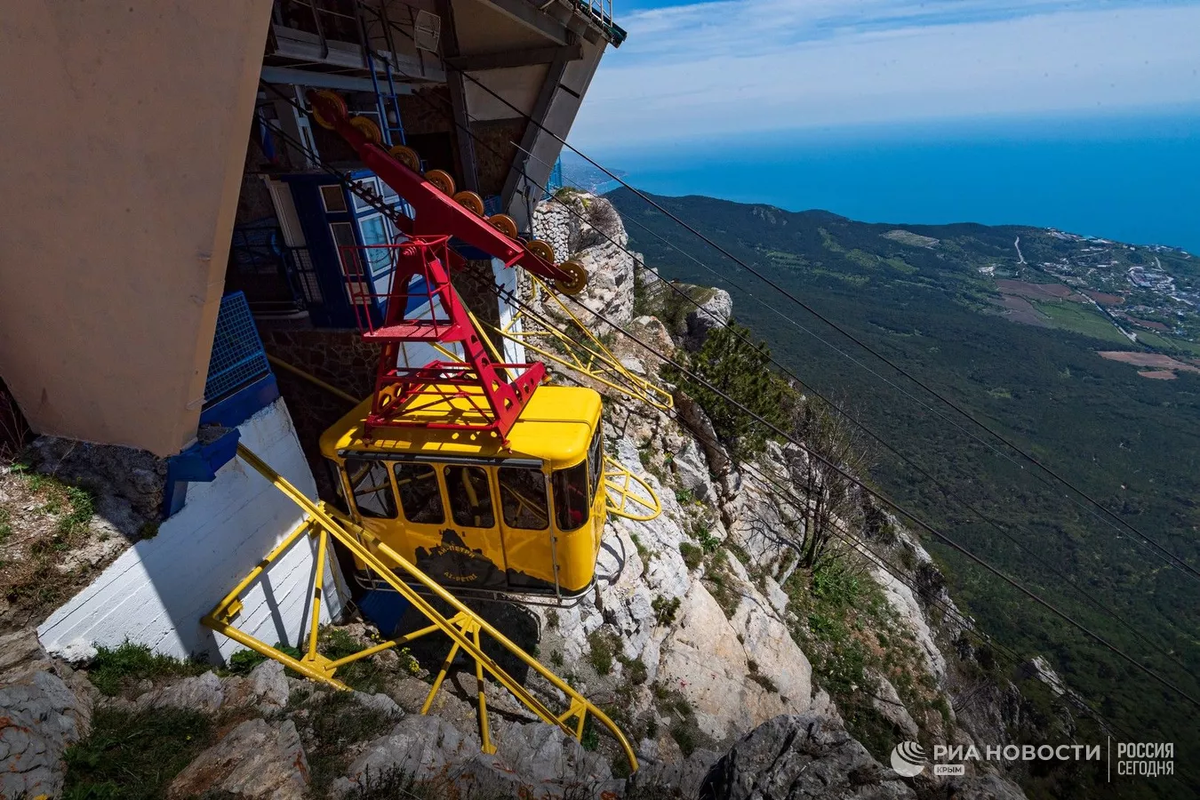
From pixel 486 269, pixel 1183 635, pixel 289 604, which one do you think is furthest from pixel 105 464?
pixel 1183 635

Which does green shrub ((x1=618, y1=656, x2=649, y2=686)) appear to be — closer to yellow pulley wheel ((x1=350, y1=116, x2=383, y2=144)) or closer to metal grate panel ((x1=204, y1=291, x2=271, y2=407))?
metal grate panel ((x1=204, y1=291, x2=271, y2=407))

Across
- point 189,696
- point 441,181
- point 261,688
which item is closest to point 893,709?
point 261,688

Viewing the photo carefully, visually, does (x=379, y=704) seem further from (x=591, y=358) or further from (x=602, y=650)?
(x=591, y=358)

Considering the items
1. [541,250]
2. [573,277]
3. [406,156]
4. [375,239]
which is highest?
[406,156]

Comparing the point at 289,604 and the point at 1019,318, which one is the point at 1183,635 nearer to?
the point at 289,604

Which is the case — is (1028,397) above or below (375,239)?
above

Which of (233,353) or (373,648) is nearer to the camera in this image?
(233,353)

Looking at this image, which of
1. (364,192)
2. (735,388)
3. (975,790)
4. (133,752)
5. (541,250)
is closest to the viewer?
(133,752)
